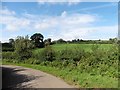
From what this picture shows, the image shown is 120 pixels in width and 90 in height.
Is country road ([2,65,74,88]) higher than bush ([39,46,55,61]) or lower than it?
lower

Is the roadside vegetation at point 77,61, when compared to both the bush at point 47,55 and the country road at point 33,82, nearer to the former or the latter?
the bush at point 47,55

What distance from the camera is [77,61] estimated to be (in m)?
31.8

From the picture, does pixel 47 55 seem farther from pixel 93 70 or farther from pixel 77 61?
pixel 93 70

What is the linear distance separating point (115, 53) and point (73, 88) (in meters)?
6.79

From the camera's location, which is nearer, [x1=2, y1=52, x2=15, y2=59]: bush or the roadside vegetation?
the roadside vegetation

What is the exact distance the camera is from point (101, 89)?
14.1 metres

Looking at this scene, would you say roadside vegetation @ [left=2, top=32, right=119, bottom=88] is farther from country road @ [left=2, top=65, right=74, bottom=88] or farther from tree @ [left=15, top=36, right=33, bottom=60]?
country road @ [left=2, top=65, right=74, bottom=88]

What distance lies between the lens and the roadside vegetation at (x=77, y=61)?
18.3 m

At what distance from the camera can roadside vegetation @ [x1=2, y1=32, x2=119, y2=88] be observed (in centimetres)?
1834

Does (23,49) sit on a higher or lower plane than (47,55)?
higher

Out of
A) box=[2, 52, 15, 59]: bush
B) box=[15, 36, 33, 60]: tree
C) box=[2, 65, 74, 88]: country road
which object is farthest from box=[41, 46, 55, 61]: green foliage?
box=[2, 65, 74, 88]: country road

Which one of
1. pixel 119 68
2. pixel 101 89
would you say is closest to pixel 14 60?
pixel 119 68

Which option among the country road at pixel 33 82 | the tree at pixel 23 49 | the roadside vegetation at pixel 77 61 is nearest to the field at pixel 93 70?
the roadside vegetation at pixel 77 61

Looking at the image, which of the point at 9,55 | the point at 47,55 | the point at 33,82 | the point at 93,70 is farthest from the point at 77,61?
the point at 9,55
